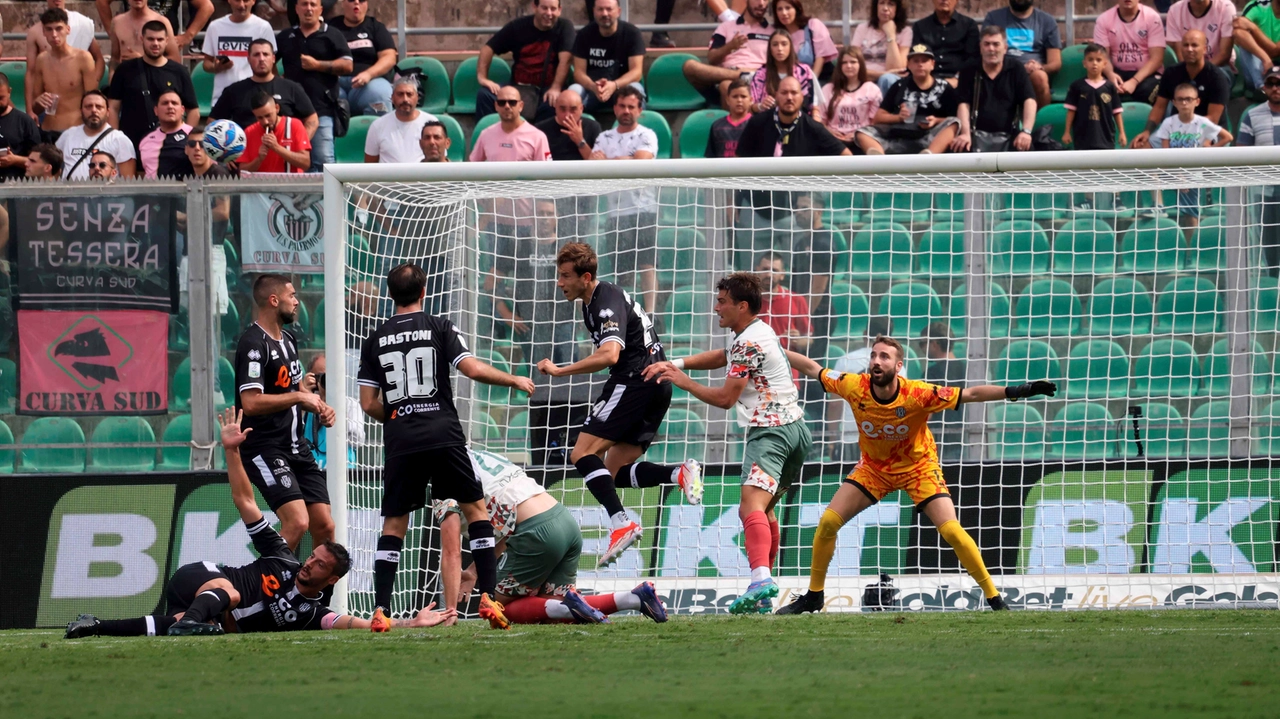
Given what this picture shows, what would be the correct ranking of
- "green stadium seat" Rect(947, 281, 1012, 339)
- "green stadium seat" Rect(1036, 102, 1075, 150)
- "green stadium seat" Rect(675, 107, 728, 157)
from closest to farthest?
"green stadium seat" Rect(947, 281, 1012, 339), "green stadium seat" Rect(1036, 102, 1075, 150), "green stadium seat" Rect(675, 107, 728, 157)

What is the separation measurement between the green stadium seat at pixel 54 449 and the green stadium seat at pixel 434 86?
5556mm

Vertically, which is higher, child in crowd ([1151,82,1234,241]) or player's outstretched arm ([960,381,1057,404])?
child in crowd ([1151,82,1234,241])

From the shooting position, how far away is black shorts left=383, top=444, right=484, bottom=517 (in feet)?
24.9

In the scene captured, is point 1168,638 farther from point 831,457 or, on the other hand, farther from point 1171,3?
point 1171,3

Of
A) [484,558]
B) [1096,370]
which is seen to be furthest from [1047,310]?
[484,558]

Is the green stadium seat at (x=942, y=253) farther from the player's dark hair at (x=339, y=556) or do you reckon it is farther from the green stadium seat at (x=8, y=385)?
the green stadium seat at (x=8, y=385)

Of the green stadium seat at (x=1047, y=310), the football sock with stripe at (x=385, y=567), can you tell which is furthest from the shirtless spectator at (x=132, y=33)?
the green stadium seat at (x=1047, y=310)

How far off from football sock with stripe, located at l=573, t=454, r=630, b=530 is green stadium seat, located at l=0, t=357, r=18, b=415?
167 inches

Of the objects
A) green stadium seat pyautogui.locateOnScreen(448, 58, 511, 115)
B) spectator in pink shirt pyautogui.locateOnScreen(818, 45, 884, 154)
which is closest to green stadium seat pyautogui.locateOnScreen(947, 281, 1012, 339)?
spectator in pink shirt pyautogui.locateOnScreen(818, 45, 884, 154)

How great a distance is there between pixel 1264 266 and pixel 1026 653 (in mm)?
5245

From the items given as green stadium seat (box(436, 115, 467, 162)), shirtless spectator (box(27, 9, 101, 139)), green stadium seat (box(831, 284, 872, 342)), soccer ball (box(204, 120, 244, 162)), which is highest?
shirtless spectator (box(27, 9, 101, 139))

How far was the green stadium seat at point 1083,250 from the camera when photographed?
1076 cm

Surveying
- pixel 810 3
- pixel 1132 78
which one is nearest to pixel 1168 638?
pixel 1132 78

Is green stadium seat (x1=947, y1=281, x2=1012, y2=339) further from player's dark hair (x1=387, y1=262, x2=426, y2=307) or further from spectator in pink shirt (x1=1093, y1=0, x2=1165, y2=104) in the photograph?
player's dark hair (x1=387, y1=262, x2=426, y2=307)
